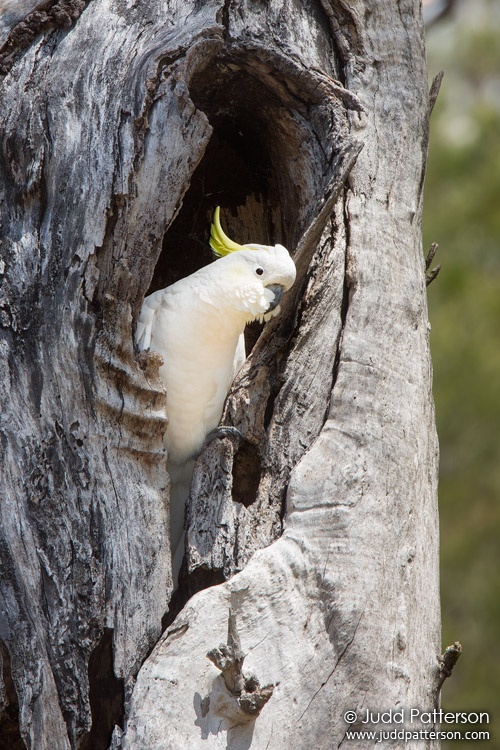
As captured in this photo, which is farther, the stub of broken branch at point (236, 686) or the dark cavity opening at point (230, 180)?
the dark cavity opening at point (230, 180)

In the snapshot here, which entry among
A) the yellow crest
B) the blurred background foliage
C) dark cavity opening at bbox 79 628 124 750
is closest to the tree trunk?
dark cavity opening at bbox 79 628 124 750

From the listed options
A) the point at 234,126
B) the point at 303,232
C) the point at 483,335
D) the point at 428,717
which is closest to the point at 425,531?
the point at 428,717

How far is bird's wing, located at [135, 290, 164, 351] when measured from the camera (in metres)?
1.92

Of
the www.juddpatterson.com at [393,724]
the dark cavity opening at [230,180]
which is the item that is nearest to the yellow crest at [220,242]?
the dark cavity opening at [230,180]

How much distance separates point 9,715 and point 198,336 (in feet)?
3.14

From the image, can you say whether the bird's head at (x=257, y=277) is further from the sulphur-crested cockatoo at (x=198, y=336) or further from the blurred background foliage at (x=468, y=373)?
the blurred background foliage at (x=468, y=373)

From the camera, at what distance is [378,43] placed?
2061mm

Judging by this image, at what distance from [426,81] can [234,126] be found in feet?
1.75

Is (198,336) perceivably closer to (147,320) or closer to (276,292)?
(147,320)

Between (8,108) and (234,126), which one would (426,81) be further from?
(8,108)

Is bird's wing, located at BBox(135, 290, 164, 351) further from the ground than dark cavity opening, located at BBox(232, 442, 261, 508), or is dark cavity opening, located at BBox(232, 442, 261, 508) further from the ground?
bird's wing, located at BBox(135, 290, 164, 351)

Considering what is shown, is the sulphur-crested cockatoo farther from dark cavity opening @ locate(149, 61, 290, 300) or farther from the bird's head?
dark cavity opening @ locate(149, 61, 290, 300)

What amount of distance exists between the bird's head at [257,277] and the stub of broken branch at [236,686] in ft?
2.65

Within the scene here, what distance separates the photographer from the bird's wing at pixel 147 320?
192cm
